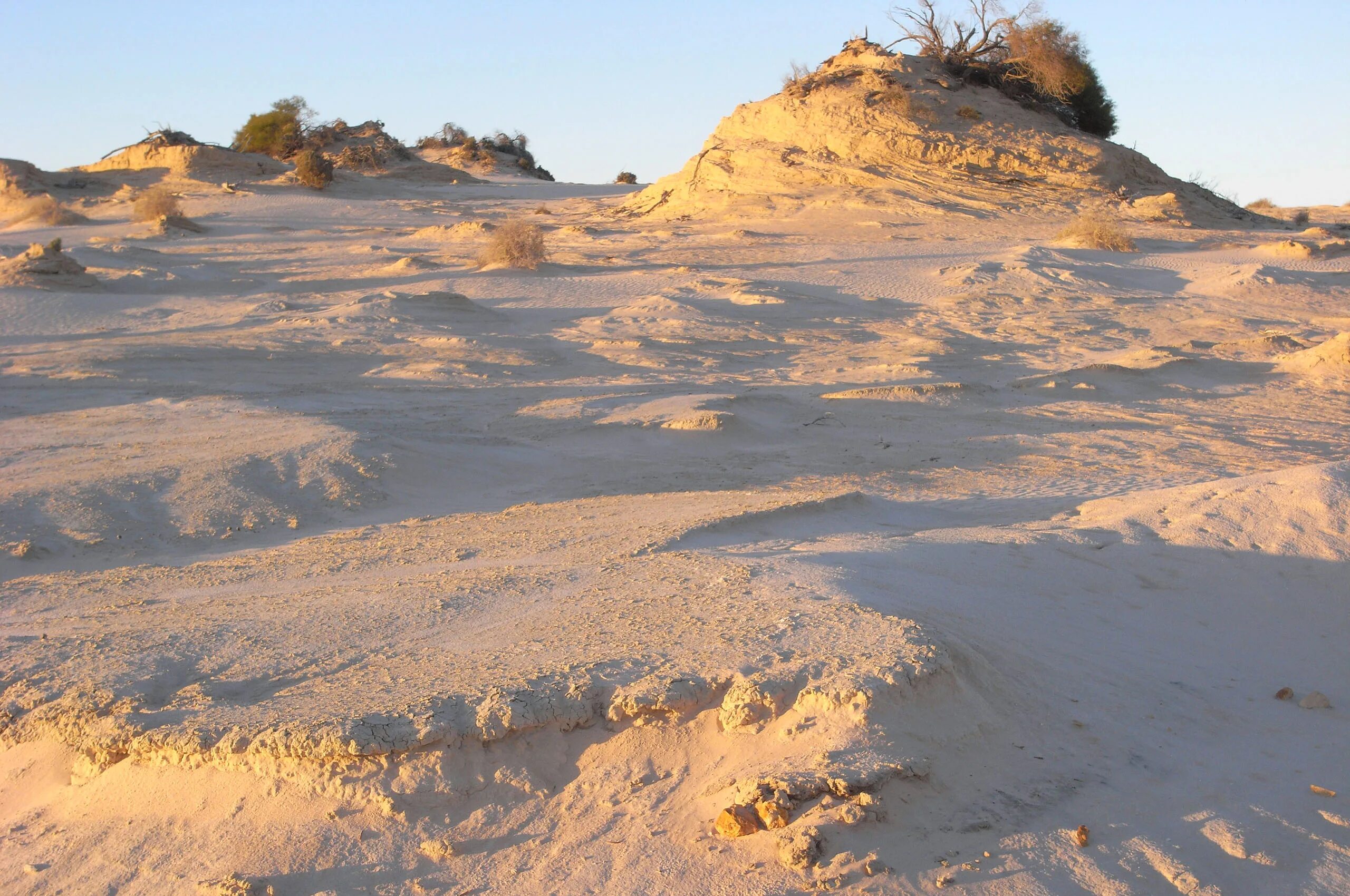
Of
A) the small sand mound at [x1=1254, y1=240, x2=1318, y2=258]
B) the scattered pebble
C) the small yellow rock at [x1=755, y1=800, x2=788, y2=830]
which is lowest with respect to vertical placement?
the scattered pebble

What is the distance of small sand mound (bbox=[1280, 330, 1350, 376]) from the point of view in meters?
9.68

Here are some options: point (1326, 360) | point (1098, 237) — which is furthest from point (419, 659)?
point (1098, 237)

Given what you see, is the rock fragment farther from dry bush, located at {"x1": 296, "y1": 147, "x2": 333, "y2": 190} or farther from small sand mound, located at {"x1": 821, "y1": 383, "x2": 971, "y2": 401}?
dry bush, located at {"x1": 296, "y1": 147, "x2": 333, "y2": 190}

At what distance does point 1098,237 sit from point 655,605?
13.7 m

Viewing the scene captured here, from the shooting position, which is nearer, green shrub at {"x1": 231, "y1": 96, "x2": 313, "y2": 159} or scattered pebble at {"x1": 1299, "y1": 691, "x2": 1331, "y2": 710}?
scattered pebble at {"x1": 1299, "y1": 691, "x2": 1331, "y2": 710}

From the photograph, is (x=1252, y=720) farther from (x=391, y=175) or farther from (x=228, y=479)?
(x=391, y=175)

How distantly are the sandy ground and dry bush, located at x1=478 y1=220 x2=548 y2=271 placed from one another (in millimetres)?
2474

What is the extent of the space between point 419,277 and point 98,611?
9332 millimetres

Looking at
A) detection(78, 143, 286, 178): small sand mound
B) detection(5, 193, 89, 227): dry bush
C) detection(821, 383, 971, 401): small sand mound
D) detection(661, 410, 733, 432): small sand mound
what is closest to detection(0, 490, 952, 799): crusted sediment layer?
detection(661, 410, 733, 432): small sand mound

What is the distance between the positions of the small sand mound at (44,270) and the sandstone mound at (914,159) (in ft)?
33.4

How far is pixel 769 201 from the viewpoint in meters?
18.7

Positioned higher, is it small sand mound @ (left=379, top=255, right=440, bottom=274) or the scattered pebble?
small sand mound @ (left=379, top=255, right=440, bottom=274)

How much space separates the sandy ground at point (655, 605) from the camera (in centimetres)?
247

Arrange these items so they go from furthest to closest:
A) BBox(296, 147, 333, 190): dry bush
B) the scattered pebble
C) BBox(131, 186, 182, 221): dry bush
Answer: BBox(296, 147, 333, 190): dry bush < BBox(131, 186, 182, 221): dry bush < the scattered pebble
